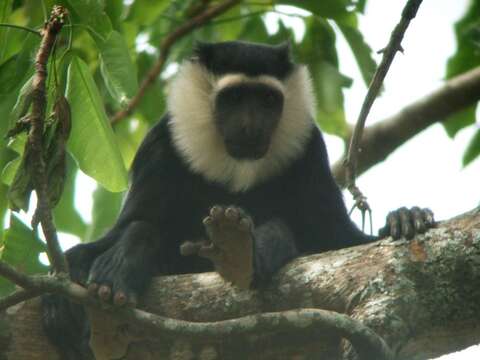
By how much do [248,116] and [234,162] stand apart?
34 centimetres

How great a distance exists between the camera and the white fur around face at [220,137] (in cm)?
604

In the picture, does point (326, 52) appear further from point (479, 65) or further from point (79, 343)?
point (79, 343)

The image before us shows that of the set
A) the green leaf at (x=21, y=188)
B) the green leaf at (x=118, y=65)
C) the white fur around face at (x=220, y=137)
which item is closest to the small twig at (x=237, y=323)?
the green leaf at (x=21, y=188)

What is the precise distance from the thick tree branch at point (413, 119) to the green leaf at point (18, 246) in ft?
10.2

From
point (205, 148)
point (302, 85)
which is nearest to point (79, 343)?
point (205, 148)

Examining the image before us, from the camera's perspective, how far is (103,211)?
6.46m

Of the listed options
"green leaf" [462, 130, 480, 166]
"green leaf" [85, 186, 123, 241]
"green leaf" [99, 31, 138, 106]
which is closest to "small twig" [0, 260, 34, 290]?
"green leaf" [99, 31, 138, 106]

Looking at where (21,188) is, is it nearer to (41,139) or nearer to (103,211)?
(41,139)

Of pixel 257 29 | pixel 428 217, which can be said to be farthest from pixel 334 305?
pixel 257 29

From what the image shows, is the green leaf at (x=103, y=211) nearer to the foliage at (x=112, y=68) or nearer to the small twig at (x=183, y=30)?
the foliage at (x=112, y=68)

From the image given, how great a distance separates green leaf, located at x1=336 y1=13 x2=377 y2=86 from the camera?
6.21 m

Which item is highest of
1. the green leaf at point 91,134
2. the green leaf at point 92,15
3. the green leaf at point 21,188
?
the green leaf at point 92,15

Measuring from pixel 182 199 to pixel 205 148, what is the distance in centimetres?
38

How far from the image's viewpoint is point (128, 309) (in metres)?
4.02
